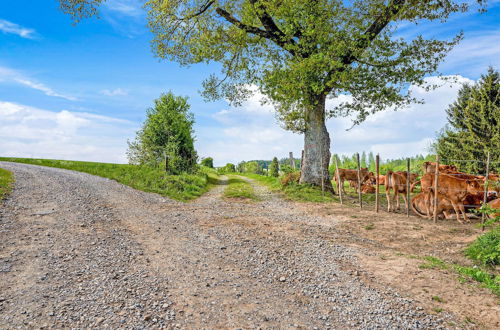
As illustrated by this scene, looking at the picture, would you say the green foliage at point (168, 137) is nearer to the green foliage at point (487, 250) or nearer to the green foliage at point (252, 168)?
the green foliage at point (487, 250)

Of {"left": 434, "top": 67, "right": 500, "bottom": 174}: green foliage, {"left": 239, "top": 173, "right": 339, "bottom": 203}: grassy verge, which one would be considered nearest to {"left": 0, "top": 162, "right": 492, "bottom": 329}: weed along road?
{"left": 239, "top": 173, "right": 339, "bottom": 203}: grassy verge

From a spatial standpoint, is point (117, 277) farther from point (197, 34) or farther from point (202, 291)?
point (197, 34)

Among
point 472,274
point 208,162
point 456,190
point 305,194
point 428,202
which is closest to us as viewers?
point 472,274

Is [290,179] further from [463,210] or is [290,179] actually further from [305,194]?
[463,210]

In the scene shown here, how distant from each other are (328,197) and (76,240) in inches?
487

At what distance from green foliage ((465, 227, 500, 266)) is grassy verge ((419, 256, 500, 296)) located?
37 cm

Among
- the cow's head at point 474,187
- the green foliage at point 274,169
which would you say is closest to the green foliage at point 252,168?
the green foliage at point 274,169

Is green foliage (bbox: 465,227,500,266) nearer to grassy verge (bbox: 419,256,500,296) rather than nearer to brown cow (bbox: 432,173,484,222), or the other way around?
grassy verge (bbox: 419,256,500,296)

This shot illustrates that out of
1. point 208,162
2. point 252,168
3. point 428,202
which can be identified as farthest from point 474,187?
point 252,168

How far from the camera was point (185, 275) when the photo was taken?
242 inches

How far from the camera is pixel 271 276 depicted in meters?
6.21

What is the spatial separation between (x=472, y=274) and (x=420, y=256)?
126 cm

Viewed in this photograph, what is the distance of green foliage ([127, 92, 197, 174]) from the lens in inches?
1029

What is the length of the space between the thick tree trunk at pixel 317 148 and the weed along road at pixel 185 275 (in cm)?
733
